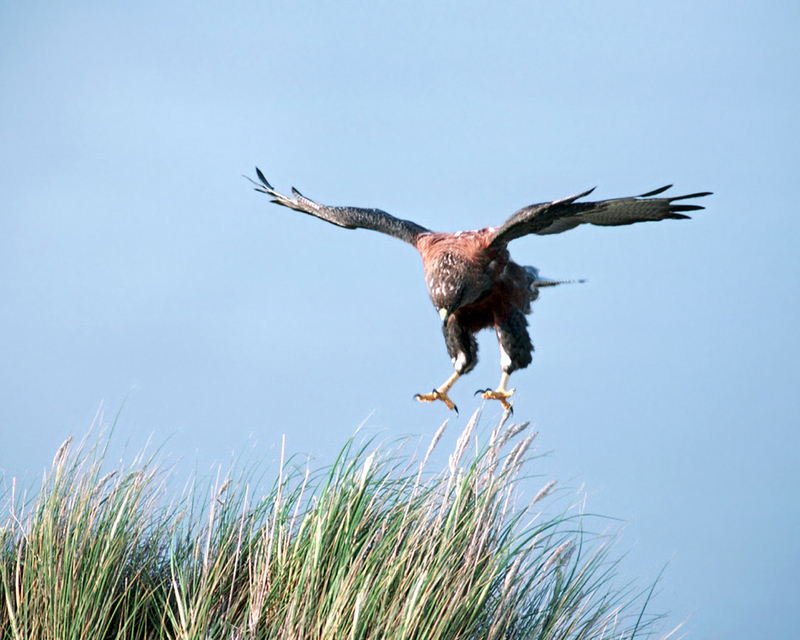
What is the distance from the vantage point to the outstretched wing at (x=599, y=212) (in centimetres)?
359

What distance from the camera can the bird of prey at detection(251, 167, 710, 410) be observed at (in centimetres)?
365

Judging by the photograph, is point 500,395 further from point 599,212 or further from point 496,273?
point 599,212

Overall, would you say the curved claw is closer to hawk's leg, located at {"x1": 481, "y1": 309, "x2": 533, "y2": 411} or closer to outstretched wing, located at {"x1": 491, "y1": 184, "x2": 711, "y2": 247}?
hawk's leg, located at {"x1": 481, "y1": 309, "x2": 533, "y2": 411}

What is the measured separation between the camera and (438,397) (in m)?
4.10

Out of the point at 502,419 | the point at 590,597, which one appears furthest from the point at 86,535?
the point at 590,597

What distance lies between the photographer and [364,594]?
8.80 feet

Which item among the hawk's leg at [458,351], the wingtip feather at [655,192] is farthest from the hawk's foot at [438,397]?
the wingtip feather at [655,192]

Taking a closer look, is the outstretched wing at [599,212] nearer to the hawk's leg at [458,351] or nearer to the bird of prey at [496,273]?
the bird of prey at [496,273]

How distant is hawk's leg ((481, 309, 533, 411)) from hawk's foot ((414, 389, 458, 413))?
20 centimetres

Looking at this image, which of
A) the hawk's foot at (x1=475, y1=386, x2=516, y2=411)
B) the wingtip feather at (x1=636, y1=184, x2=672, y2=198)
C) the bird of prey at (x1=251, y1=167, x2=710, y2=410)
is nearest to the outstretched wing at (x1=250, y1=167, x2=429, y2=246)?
the bird of prey at (x1=251, y1=167, x2=710, y2=410)

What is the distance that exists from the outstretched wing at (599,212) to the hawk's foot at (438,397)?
86cm

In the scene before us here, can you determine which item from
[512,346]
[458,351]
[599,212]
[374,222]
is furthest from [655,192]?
[374,222]

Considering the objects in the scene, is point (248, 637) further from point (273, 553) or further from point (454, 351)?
point (454, 351)

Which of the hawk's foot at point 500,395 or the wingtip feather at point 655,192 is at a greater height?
the wingtip feather at point 655,192
